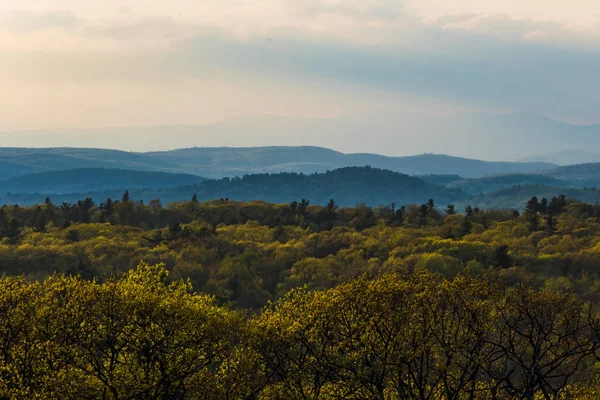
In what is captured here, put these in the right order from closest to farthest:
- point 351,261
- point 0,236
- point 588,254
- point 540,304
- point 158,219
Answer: point 540,304 → point 588,254 → point 351,261 → point 0,236 → point 158,219

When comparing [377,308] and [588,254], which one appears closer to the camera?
[377,308]

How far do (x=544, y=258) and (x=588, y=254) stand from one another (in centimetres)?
823

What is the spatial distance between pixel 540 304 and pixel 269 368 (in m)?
20.2

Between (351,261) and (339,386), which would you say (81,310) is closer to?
(339,386)

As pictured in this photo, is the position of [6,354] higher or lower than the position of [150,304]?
lower

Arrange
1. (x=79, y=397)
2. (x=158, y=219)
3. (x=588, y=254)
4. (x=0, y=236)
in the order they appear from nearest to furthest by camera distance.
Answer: (x=79, y=397) < (x=588, y=254) < (x=0, y=236) < (x=158, y=219)

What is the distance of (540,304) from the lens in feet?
166

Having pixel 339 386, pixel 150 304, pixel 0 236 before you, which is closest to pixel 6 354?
pixel 150 304

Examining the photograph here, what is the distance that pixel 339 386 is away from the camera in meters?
46.7

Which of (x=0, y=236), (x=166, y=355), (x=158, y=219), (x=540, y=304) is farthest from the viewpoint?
(x=158, y=219)

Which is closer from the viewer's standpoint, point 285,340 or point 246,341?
point 246,341

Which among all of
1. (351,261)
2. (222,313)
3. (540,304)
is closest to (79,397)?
(222,313)

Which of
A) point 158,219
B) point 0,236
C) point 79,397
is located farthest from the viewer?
point 158,219

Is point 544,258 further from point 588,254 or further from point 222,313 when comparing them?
point 222,313
